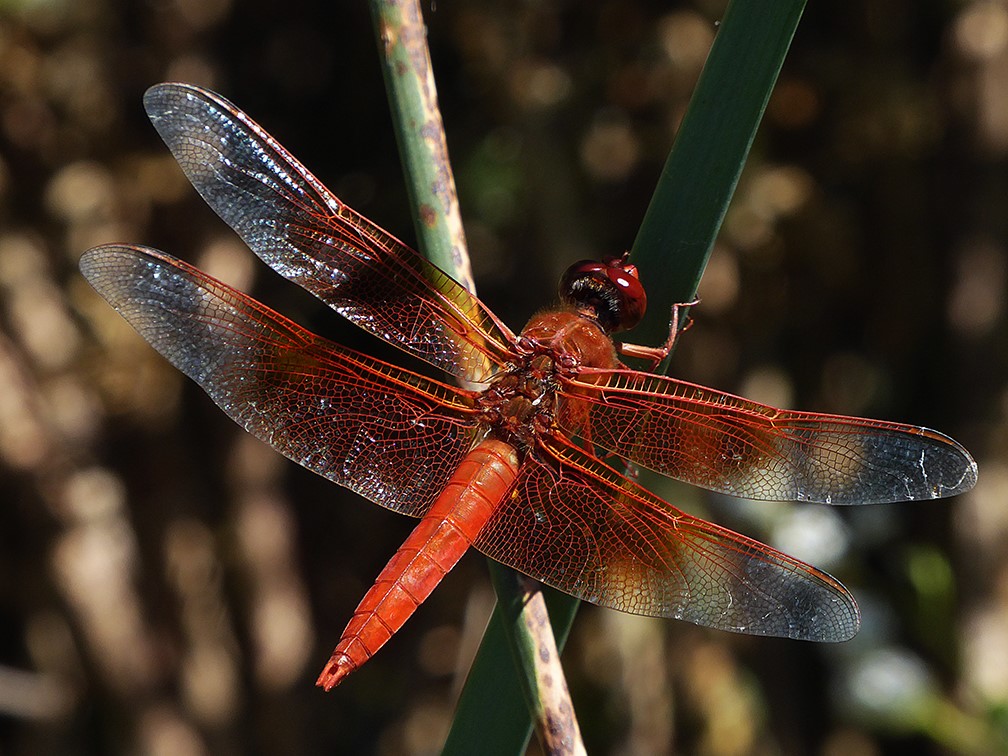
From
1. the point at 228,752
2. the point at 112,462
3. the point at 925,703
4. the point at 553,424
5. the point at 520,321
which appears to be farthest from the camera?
the point at 228,752

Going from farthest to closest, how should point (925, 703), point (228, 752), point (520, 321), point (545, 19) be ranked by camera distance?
point (228, 752) < point (520, 321) < point (545, 19) < point (925, 703)

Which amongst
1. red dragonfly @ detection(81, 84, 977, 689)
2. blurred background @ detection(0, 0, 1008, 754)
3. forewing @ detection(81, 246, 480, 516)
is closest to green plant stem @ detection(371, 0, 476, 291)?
red dragonfly @ detection(81, 84, 977, 689)

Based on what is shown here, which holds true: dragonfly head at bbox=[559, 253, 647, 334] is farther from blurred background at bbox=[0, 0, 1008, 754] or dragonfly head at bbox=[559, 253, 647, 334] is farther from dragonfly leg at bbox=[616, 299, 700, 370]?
blurred background at bbox=[0, 0, 1008, 754]

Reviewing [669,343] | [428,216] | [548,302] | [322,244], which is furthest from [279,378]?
[548,302]

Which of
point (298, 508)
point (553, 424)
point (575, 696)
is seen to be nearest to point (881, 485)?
point (553, 424)

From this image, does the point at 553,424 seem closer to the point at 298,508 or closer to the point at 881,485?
the point at 881,485

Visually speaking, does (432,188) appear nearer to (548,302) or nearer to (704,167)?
(704,167)

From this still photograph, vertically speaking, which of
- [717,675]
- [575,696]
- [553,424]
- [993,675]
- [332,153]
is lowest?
[553,424]

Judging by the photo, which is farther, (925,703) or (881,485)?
(925,703)

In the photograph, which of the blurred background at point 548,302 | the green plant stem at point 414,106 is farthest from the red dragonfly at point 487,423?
the blurred background at point 548,302
